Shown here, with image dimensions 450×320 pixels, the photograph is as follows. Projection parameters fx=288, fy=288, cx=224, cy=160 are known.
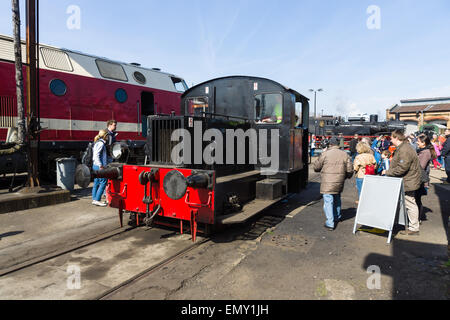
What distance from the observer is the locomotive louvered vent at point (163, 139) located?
4.42 meters

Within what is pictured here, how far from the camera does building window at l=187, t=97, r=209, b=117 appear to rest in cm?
610

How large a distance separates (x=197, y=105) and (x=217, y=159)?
6.07 ft

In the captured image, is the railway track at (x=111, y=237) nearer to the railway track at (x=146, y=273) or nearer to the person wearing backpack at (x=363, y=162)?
the railway track at (x=146, y=273)

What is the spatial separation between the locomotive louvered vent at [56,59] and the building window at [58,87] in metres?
0.40

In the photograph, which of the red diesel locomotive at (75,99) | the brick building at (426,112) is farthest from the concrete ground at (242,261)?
the brick building at (426,112)

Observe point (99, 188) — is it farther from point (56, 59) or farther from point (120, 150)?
point (56, 59)

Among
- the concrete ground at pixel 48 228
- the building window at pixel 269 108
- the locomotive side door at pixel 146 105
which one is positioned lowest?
the concrete ground at pixel 48 228

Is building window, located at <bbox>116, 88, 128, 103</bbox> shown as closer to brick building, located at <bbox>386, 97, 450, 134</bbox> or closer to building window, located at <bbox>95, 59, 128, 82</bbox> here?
building window, located at <bbox>95, 59, 128, 82</bbox>

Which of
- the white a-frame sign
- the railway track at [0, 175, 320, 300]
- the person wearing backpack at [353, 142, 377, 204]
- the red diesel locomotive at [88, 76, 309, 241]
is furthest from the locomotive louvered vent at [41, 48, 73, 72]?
the white a-frame sign

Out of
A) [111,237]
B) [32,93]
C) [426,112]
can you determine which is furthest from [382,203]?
[426,112]

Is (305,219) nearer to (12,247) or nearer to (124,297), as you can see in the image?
(124,297)

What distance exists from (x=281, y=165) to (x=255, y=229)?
5.17ft

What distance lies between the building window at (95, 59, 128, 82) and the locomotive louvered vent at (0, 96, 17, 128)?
2751mm

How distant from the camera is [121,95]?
32.0ft
